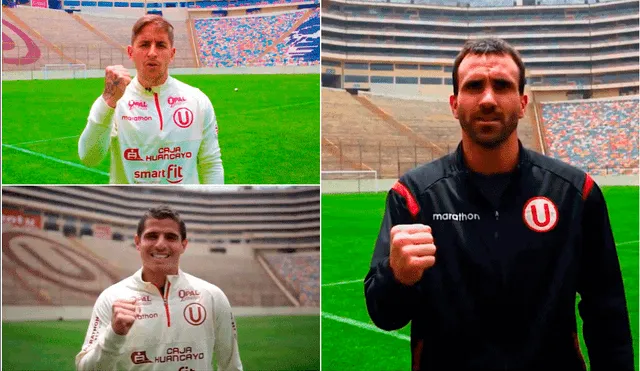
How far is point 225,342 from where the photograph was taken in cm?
241

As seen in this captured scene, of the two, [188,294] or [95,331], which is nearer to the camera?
[95,331]

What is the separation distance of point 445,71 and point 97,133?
1.82m

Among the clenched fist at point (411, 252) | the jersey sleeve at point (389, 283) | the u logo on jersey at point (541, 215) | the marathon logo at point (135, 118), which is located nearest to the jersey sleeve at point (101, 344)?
the marathon logo at point (135, 118)

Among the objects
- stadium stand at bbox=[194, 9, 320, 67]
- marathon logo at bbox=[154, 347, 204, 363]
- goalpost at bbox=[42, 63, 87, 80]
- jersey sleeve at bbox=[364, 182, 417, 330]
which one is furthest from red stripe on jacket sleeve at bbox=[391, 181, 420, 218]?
goalpost at bbox=[42, 63, 87, 80]

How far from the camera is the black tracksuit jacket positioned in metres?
1.18

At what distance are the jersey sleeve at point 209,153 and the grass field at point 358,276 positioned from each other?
1.74ft

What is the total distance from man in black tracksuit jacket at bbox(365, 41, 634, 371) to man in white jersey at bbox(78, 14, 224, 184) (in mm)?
1552

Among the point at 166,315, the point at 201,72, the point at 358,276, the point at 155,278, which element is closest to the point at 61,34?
the point at 201,72

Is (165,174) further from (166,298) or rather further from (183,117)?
(166,298)

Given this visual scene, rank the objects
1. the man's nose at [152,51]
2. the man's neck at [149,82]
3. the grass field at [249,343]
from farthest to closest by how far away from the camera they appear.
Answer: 1. the grass field at [249,343]
2. the man's neck at [149,82]
3. the man's nose at [152,51]

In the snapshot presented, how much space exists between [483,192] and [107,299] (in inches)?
63.1

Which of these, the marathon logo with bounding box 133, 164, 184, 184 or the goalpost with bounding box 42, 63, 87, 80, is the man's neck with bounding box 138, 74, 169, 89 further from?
the goalpost with bounding box 42, 63, 87, 80

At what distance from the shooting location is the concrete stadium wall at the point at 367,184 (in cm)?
324

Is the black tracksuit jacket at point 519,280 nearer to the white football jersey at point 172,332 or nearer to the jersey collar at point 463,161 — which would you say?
the jersey collar at point 463,161
